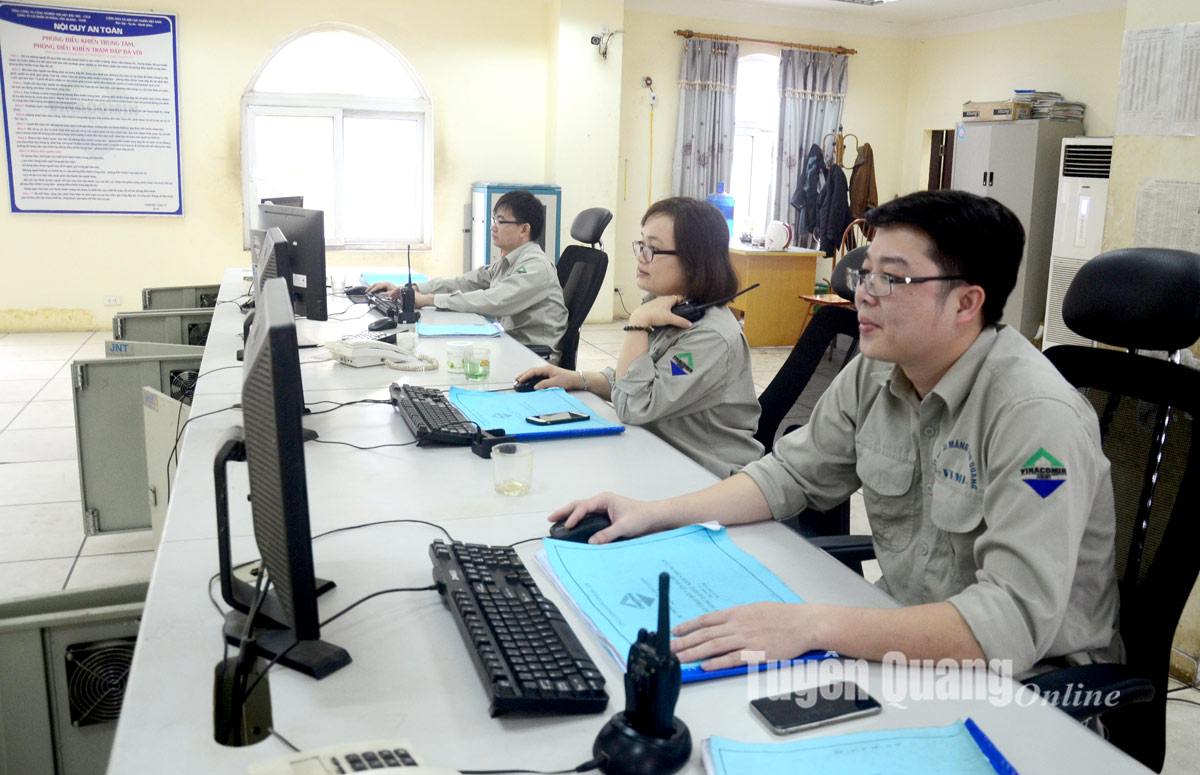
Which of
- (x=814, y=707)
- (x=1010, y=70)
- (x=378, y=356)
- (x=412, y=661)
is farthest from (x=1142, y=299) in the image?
(x=1010, y=70)

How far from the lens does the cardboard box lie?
7.14 m

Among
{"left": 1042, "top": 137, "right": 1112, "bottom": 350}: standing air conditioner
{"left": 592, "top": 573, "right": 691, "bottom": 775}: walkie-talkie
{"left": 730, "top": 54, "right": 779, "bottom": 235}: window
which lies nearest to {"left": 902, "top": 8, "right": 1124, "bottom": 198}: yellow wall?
{"left": 1042, "top": 137, "right": 1112, "bottom": 350}: standing air conditioner

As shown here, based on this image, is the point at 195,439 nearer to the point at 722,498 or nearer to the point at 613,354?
the point at 722,498

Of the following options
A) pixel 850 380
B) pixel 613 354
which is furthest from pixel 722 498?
pixel 613 354

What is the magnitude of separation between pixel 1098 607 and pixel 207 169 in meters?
7.07

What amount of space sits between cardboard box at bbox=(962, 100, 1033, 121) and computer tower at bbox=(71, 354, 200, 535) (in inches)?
252

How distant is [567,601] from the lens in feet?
4.33

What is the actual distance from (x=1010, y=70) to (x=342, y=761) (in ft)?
27.8

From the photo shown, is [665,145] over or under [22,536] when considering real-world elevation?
over

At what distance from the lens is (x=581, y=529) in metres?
1.52

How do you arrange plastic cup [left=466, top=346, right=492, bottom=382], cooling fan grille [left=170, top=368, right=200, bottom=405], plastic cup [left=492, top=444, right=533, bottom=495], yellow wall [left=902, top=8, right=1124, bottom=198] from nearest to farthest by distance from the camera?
plastic cup [left=492, top=444, right=533, bottom=495]
plastic cup [left=466, top=346, right=492, bottom=382]
cooling fan grille [left=170, top=368, right=200, bottom=405]
yellow wall [left=902, top=8, right=1124, bottom=198]

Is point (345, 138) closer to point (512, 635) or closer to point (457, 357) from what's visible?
point (457, 357)

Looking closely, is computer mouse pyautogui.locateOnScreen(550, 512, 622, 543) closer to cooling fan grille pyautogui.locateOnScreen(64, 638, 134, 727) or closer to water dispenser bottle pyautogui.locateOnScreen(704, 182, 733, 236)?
cooling fan grille pyautogui.locateOnScreen(64, 638, 134, 727)

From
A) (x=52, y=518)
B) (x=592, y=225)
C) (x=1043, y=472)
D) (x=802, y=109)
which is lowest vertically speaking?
(x=52, y=518)
